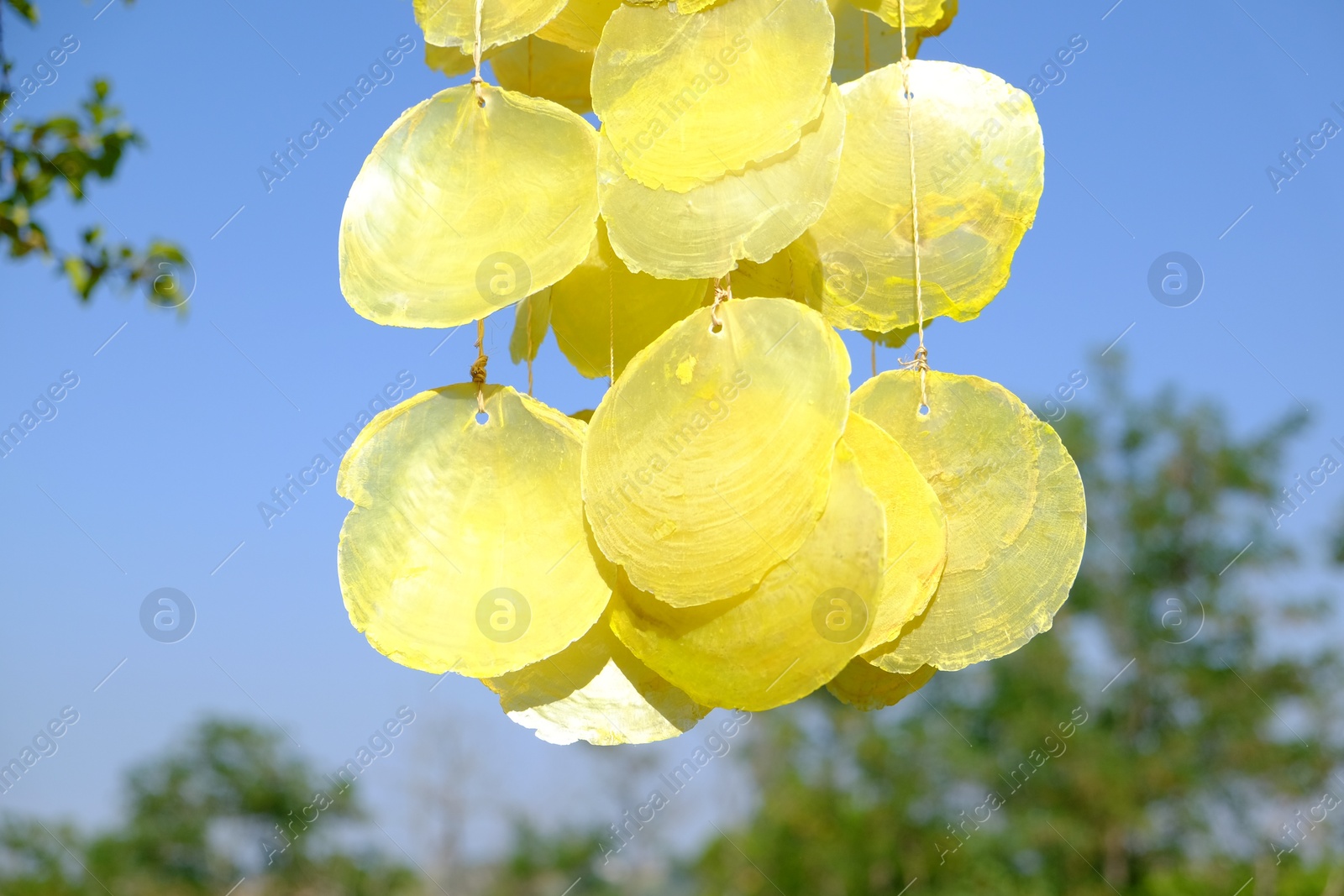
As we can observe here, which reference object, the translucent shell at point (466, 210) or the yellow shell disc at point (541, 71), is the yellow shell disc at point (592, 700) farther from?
the yellow shell disc at point (541, 71)

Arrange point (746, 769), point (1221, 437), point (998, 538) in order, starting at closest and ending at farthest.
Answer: point (998, 538)
point (1221, 437)
point (746, 769)

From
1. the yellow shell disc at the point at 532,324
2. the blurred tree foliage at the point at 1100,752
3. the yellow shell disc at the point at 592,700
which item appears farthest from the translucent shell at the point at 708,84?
the blurred tree foliage at the point at 1100,752

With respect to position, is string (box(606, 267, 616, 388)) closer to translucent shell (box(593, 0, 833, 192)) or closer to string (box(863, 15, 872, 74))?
translucent shell (box(593, 0, 833, 192))

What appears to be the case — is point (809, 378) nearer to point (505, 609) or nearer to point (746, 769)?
point (505, 609)

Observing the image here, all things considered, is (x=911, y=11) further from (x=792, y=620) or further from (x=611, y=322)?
(x=792, y=620)

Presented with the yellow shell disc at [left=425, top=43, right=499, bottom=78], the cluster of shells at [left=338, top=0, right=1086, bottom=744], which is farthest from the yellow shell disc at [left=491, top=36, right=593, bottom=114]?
the cluster of shells at [left=338, top=0, right=1086, bottom=744]

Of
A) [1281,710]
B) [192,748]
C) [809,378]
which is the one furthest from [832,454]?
[192,748]

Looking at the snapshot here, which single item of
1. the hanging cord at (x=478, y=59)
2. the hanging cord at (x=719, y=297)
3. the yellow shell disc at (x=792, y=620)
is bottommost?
the yellow shell disc at (x=792, y=620)
